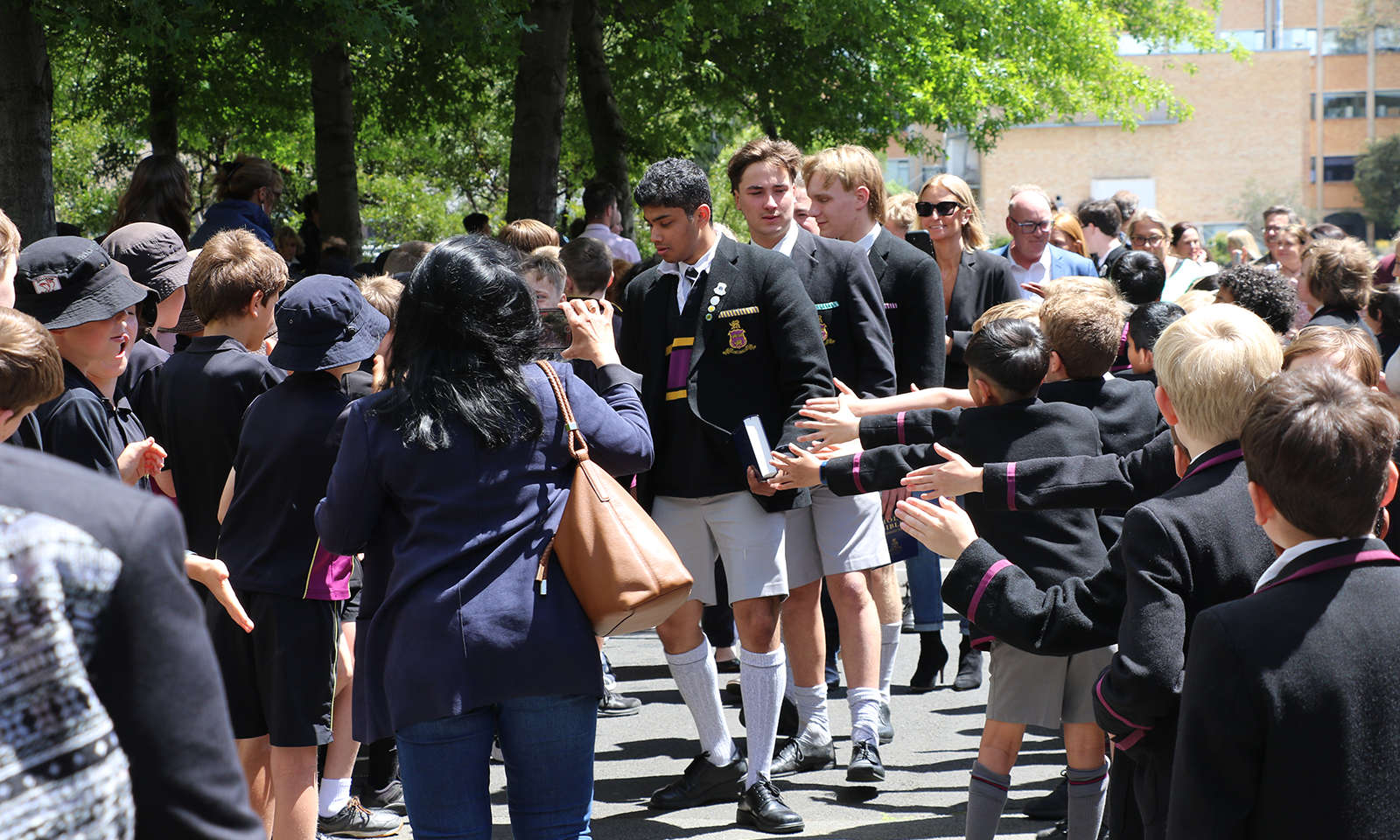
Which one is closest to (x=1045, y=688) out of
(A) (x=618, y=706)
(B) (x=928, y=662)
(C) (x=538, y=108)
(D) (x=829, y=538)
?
(D) (x=829, y=538)

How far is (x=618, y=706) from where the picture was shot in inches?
278

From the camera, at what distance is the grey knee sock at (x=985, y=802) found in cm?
430

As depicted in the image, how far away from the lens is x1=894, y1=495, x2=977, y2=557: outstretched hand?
331 cm

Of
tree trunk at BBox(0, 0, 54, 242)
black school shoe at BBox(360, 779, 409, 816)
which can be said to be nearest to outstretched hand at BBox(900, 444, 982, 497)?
black school shoe at BBox(360, 779, 409, 816)

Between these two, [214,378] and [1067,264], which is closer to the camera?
[214,378]

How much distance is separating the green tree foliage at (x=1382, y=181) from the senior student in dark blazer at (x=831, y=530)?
6463cm

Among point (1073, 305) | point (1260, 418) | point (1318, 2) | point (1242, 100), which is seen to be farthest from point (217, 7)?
point (1318, 2)

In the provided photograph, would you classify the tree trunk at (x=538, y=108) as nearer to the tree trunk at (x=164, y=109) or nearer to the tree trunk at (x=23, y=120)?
the tree trunk at (x=164, y=109)

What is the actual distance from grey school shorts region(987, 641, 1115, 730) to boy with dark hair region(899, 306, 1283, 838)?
925mm

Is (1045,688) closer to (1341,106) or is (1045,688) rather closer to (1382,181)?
(1382,181)

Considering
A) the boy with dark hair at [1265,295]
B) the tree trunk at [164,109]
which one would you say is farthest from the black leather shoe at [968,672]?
the tree trunk at [164,109]

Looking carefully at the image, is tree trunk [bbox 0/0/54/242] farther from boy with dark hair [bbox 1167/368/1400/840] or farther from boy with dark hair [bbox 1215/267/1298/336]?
boy with dark hair [bbox 1167/368/1400/840]

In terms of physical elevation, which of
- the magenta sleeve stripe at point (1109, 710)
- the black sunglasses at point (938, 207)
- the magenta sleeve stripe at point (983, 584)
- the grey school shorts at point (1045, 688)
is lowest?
the grey school shorts at point (1045, 688)

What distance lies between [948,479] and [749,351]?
1580 mm
